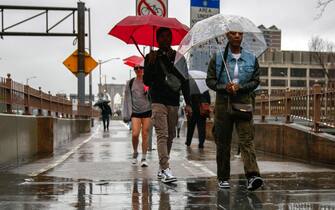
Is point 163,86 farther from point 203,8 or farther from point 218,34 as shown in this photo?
point 203,8

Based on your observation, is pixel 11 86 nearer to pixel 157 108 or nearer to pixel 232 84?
pixel 157 108

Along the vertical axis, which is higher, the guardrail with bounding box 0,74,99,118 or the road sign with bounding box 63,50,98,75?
the road sign with bounding box 63,50,98,75

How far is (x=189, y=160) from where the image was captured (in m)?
10.6

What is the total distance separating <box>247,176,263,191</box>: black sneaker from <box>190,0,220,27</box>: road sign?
617 cm

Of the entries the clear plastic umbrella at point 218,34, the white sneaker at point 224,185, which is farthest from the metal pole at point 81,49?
the white sneaker at point 224,185

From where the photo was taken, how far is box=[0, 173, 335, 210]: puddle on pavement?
5.76 meters

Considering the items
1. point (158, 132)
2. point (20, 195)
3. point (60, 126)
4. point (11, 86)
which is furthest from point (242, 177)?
point (60, 126)

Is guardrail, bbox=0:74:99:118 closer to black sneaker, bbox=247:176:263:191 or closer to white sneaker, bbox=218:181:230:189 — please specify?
white sneaker, bbox=218:181:230:189

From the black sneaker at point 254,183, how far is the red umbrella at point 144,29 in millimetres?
2836

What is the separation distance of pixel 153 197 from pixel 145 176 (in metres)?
1.89

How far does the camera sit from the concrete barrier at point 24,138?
9461 mm

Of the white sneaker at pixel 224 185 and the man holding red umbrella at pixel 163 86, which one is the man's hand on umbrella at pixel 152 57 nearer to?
the man holding red umbrella at pixel 163 86

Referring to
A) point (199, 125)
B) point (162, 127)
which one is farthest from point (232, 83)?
point (199, 125)

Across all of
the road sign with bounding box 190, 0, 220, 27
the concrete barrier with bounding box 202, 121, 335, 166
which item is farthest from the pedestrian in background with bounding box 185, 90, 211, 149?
the road sign with bounding box 190, 0, 220, 27
